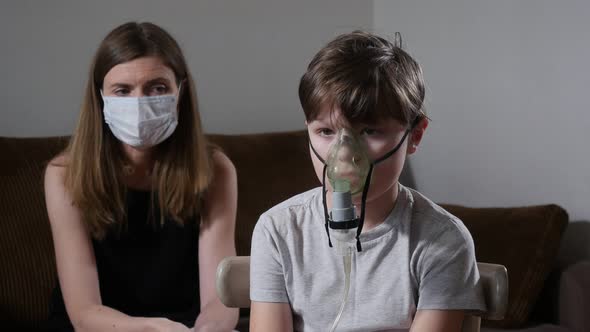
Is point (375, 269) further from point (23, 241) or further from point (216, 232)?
point (23, 241)

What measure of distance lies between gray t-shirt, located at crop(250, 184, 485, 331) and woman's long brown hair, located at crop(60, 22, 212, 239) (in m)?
0.82

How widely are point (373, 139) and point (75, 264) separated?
107cm

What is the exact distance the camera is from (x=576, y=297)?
2.49m

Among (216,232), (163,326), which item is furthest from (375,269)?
(216,232)

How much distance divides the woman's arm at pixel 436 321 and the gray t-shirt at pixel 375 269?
0.01 m

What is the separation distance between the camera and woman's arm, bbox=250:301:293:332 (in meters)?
1.38

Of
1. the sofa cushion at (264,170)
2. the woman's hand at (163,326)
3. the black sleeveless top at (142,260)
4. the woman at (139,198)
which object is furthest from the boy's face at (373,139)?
the sofa cushion at (264,170)

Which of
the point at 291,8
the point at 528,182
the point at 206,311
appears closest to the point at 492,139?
the point at 528,182

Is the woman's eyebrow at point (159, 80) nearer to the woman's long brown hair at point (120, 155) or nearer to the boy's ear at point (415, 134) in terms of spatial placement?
the woman's long brown hair at point (120, 155)

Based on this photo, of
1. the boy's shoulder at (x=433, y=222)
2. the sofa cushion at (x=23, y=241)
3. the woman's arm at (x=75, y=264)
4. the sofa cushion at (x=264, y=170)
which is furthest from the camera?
the sofa cushion at (x=264, y=170)

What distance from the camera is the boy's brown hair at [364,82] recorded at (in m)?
1.33

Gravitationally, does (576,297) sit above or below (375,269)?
below

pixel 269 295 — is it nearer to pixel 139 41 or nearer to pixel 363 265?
pixel 363 265

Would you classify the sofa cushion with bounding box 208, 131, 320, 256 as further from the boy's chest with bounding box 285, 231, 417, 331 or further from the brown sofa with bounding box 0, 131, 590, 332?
the boy's chest with bounding box 285, 231, 417, 331
